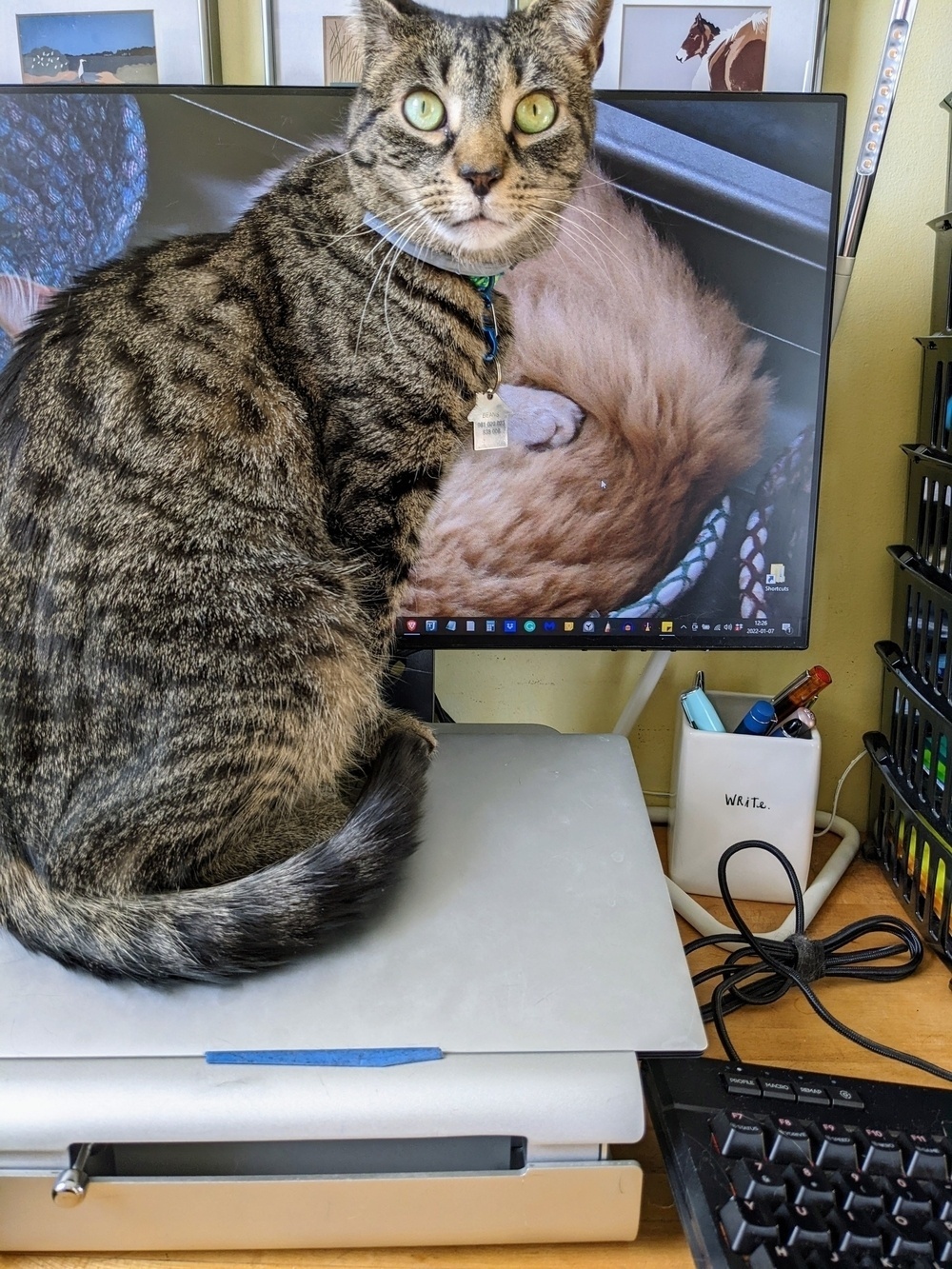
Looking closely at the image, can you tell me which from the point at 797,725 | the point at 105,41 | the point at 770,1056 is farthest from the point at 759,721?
the point at 105,41

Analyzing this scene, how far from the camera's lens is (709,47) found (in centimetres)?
84

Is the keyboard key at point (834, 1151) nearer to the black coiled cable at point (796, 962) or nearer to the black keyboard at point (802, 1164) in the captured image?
the black keyboard at point (802, 1164)

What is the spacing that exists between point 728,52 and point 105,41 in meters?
0.57

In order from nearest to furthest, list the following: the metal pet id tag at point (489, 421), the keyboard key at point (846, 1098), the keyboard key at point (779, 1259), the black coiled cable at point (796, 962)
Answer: the keyboard key at point (779, 1259), the keyboard key at point (846, 1098), the black coiled cable at point (796, 962), the metal pet id tag at point (489, 421)

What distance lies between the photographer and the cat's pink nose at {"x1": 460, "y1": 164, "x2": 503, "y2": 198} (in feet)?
2.25

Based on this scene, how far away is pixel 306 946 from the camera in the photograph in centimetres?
58

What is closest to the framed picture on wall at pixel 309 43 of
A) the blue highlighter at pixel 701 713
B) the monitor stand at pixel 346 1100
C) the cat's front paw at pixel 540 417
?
the cat's front paw at pixel 540 417

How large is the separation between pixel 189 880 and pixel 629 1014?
0.31 m

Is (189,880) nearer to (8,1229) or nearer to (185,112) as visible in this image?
(8,1229)

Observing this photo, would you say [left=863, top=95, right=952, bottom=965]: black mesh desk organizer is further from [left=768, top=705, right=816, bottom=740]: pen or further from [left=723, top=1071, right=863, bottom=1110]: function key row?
[left=723, top=1071, right=863, bottom=1110]: function key row

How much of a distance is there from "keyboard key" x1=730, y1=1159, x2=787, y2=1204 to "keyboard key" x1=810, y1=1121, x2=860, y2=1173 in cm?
3

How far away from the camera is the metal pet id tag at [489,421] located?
2.56 ft

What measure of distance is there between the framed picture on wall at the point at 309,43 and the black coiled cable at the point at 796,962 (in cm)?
78

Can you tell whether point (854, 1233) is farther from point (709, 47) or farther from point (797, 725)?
point (709, 47)
